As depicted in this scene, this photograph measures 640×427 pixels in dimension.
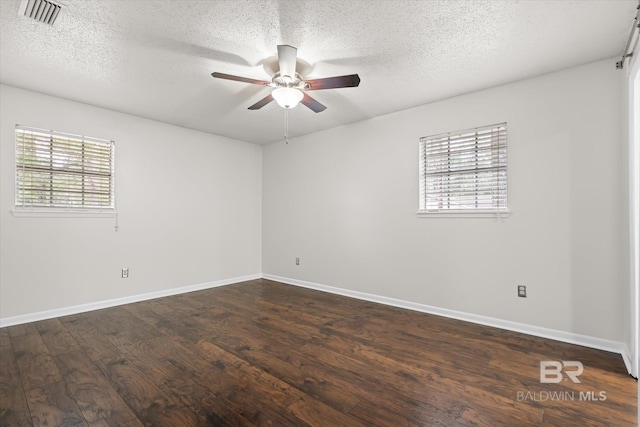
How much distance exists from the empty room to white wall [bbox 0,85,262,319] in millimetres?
27

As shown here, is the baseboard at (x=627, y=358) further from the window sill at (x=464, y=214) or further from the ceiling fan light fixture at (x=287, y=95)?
the ceiling fan light fixture at (x=287, y=95)

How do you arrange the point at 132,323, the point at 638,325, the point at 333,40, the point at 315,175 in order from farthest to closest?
1. the point at 315,175
2. the point at 132,323
3. the point at 333,40
4. the point at 638,325

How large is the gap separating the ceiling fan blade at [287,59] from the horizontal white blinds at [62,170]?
293 cm

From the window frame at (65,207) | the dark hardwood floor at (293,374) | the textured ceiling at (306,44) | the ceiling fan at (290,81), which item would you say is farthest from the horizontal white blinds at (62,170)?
the ceiling fan at (290,81)

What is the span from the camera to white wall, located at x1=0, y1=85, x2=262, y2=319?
10.9ft

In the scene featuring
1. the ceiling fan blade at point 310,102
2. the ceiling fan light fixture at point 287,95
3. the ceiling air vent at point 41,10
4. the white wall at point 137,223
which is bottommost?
the white wall at point 137,223

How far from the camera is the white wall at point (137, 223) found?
10.9ft

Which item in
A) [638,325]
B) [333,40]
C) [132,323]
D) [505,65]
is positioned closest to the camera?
[638,325]

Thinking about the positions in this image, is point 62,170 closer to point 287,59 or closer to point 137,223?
point 137,223

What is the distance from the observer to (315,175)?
16.5ft

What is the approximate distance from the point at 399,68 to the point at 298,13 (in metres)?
1.18

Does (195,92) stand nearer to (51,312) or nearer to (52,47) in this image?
(52,47)

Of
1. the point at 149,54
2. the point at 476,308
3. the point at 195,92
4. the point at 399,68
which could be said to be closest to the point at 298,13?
the point at 399,68

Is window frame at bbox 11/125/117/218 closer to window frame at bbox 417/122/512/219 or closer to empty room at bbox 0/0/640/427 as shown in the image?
empty room at bbox 0/0/640/427
